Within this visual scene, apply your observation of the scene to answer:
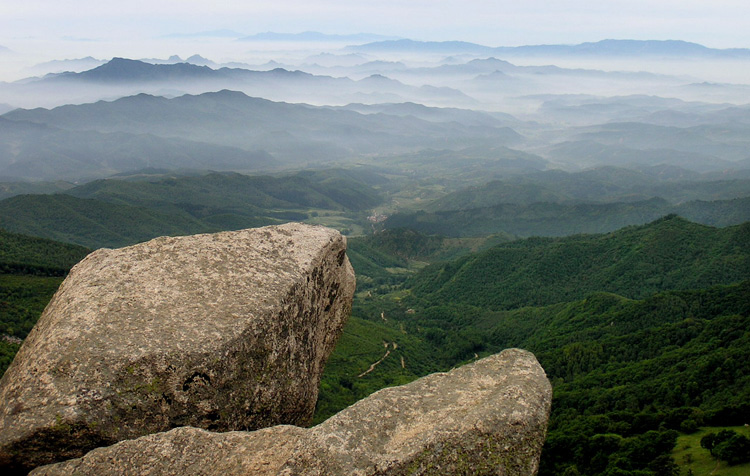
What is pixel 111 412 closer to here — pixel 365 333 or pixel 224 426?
pixel 224 426

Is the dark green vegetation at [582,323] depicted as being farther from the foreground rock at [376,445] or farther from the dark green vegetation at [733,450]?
the foreground rock at [376,445]

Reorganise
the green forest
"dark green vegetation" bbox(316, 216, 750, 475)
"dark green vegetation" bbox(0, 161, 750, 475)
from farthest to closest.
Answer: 1. "dark green vegetation" bbox(0, 161, 750, 475)
2. "dark green vegetation" bbox(316, 216, 750, 475)
3. the green forest

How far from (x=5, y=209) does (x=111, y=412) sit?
200 metres

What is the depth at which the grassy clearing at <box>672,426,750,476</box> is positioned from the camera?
20.0 m

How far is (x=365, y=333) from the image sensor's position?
74.9 metres

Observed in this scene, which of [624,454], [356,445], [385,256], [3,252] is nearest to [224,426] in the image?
[356,445]

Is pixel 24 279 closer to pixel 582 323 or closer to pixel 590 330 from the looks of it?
pixel 590 330

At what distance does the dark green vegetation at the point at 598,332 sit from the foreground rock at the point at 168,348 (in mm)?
16467

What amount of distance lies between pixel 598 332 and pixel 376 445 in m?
67.7

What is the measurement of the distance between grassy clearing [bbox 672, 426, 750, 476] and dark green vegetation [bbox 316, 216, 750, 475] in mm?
620

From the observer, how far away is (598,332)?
6762cm

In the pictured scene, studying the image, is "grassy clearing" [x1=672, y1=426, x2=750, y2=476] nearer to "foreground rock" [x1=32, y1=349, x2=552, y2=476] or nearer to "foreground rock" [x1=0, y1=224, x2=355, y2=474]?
"foreground rock" [x1=32, y1=349, x2=552, y2=476]

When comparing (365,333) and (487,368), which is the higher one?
(487,368)

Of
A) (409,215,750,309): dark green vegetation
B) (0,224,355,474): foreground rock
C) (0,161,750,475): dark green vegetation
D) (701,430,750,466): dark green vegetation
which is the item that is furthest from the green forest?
(0,224,355,474): foreground rock
